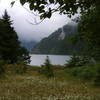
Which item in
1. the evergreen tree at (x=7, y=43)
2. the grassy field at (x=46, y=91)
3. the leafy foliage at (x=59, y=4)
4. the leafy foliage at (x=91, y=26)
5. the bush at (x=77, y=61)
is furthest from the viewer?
the evergreen tree at (x=7, y=43)

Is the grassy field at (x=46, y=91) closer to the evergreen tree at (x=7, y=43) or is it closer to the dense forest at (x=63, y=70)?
the dense forest at (x=63, y=70)

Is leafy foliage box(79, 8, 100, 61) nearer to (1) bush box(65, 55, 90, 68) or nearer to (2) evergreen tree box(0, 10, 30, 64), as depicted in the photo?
(1) bush box(65, 55, 90, 68)

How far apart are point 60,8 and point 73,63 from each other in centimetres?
3395

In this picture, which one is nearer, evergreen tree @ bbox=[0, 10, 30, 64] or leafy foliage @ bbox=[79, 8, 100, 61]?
leafy foliage @ bbox=[79, 8, 100, 61]

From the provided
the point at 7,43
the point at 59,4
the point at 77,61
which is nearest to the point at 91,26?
the point at 59,4

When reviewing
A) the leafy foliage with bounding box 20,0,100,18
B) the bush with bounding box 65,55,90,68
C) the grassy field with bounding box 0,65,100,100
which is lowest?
the grassy field with bounding box 0,65,100,100

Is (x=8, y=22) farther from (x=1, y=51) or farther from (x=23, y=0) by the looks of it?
(x=23, y=0)

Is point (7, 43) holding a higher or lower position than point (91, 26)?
higher

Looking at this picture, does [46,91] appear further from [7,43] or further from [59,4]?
[7,43]

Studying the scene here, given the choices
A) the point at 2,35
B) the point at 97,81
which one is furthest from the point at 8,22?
the point at 97,81

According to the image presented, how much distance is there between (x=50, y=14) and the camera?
473 cm

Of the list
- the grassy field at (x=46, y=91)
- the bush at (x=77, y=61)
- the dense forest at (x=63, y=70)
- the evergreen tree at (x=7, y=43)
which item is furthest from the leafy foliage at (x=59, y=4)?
the evergreen tree at (x=7, y=43)

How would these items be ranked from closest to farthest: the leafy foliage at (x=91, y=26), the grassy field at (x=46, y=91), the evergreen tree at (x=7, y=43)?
the leafy foliage at (x=91, y=26) → the grassy field at (x=46, y=91) → the evergreen tree at (x=7, y=43)

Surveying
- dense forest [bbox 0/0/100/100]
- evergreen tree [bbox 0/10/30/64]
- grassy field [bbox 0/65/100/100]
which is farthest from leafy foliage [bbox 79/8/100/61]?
evergreen tree [bbox 0/10/30/64]
